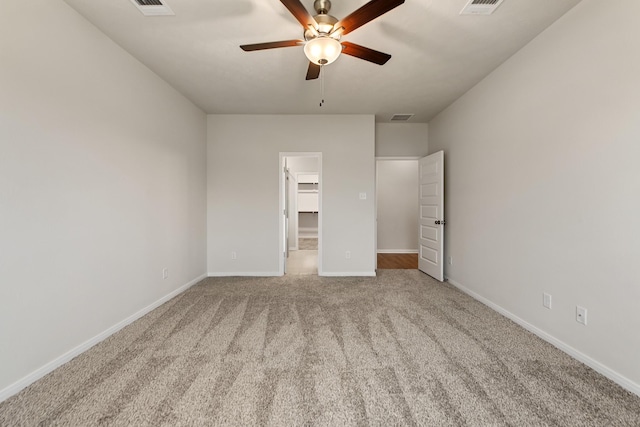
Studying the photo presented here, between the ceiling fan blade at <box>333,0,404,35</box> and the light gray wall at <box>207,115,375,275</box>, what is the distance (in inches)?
95.5

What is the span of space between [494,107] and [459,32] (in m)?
1.03

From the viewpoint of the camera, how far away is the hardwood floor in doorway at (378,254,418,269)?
192 inches

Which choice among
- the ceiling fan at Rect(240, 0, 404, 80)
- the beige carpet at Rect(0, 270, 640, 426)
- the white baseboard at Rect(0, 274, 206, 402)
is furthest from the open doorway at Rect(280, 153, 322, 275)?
the ceiling fan at Rect(240, 0, 404, 80)

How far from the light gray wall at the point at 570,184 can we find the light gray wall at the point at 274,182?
169cm

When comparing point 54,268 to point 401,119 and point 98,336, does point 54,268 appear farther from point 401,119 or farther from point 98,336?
point 401,119

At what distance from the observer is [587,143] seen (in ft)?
6.07

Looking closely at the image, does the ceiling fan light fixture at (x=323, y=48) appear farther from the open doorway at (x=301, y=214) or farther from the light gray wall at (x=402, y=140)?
the light gray wall at (x=402, y=140)

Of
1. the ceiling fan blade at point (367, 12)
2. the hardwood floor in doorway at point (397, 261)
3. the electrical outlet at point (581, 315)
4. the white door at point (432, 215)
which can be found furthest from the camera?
the hardwood floor in doorway at point (397, 261)

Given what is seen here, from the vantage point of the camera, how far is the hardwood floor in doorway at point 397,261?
16.0 feet

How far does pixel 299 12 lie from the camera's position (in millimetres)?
1591

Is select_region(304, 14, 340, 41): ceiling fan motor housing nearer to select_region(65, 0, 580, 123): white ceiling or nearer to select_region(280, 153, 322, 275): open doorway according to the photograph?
select_region(65, 0, 580, 123): white ceiling

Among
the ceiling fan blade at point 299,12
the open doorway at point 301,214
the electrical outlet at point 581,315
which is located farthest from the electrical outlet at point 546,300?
the ceiling fan blade at point 299,12

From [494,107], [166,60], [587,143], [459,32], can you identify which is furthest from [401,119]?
[166,60]

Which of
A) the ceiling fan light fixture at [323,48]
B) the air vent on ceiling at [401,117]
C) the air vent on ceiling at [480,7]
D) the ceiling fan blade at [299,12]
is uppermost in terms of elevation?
the air vent on ceiling at [401,117]
